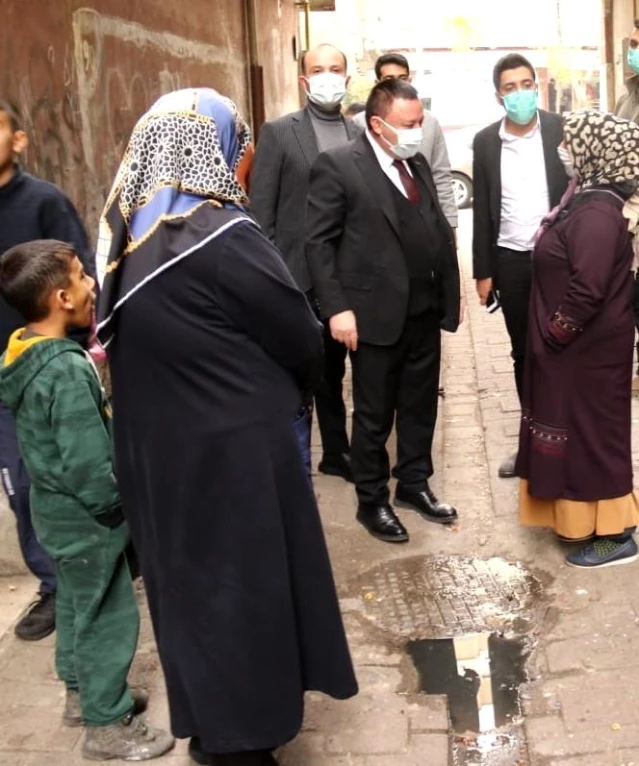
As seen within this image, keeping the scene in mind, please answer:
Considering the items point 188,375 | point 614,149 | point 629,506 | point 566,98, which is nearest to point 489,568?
point 629,506

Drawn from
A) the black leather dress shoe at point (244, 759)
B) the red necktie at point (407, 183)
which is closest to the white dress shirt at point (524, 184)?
the red necktie at point (407, 183)

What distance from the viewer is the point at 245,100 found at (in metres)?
11.6

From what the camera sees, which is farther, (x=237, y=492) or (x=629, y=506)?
(x=629, y=506)

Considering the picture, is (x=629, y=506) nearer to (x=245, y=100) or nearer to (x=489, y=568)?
(x=489, y=568)

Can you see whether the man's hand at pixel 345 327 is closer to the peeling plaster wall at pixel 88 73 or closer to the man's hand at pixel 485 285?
the man's hand at pixel 485 285

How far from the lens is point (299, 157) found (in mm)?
4996

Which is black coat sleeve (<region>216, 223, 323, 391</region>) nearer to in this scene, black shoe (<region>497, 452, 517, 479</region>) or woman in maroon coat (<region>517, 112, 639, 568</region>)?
woman in maroon coat (<region>517, 112, 639, 568</region>)

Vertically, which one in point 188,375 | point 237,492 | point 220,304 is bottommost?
point 237,492

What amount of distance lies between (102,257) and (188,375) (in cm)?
40

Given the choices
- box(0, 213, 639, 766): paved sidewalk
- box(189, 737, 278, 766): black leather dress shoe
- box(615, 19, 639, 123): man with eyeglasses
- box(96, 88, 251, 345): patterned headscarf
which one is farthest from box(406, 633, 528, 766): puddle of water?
box(615, 19, 639, 123): man with eyeglasses

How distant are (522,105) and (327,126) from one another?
0.94 meters

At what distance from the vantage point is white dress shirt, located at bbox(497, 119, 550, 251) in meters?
4.93

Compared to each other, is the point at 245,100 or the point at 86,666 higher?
the point at 245,100

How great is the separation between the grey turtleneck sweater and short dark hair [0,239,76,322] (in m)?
2.33
